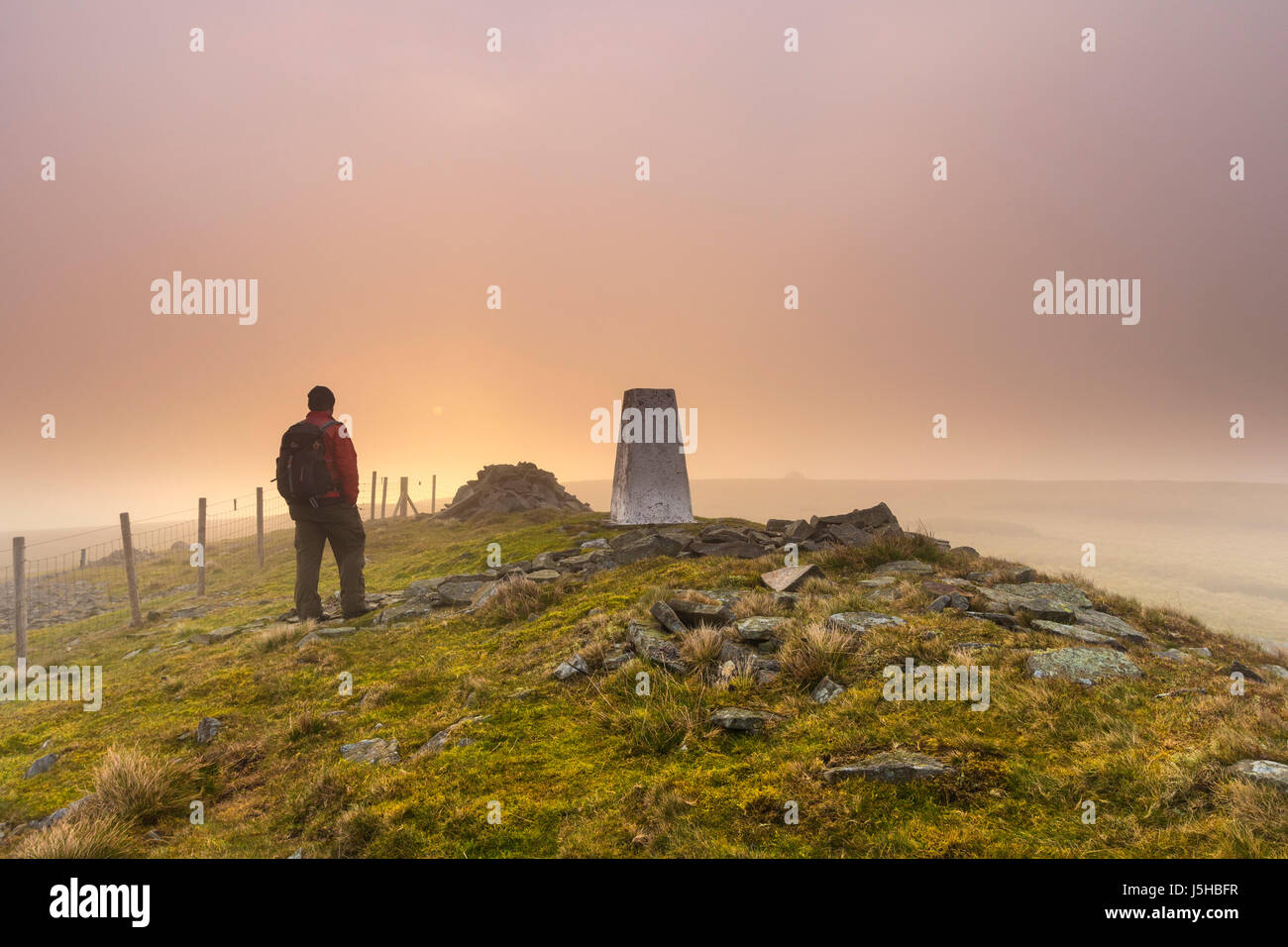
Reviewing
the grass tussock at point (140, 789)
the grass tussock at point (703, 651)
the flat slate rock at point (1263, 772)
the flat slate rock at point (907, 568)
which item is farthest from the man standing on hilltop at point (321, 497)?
the flat slate rock at point (1263, 772)

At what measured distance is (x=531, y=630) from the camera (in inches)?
420

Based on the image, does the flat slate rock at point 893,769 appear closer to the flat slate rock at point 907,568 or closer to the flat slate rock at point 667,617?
the flat slate rock at point 667,617

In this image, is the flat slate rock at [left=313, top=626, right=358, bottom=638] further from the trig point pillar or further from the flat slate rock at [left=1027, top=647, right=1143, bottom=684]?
the flat slate rock at [left=1027, top=647, right=1143, bottom=684]

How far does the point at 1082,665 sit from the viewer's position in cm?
709

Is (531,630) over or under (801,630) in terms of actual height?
under

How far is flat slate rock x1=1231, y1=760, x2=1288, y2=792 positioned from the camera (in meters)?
4.38

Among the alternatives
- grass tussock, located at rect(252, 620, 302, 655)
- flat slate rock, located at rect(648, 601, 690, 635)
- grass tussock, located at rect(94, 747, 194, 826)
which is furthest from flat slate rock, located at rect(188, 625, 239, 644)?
flat slate rock, located at rect(648, 601, 690, 635)

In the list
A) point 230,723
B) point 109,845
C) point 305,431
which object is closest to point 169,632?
point 305,431

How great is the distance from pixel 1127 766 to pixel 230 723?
33.1 feet

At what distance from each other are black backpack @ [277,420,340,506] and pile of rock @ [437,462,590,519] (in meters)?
19.5

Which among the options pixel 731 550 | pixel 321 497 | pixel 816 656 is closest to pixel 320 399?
pixel 321 497

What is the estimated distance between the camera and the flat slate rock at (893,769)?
498 cm

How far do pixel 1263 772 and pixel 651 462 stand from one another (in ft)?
50.9
